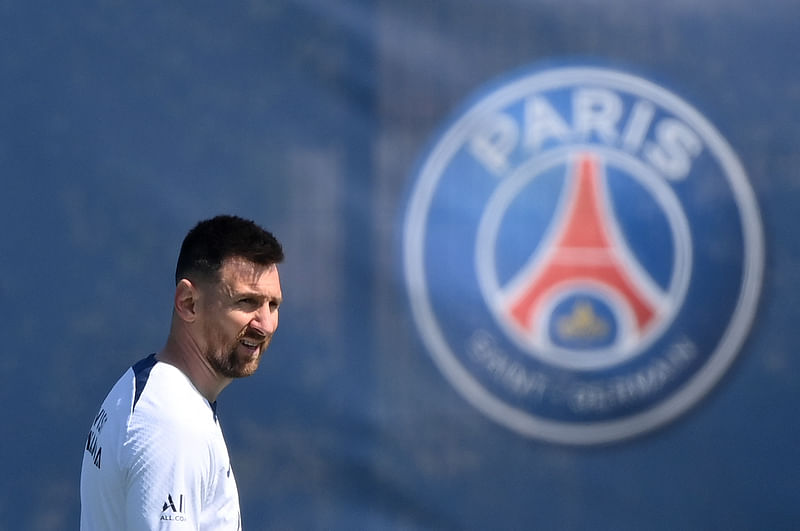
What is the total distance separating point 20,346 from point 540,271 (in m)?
1.14

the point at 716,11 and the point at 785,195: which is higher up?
the point at 716,11

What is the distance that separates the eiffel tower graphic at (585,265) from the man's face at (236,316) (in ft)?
2.85

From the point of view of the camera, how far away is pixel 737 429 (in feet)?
8.27

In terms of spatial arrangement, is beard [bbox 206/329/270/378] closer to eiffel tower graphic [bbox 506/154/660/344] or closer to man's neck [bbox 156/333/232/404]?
man's neck [bbox 156/333/232/404]

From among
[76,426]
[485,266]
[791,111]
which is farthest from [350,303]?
[791,111]

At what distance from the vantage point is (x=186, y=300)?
5.77 feet

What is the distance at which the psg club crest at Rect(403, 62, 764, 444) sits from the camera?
2.52 metres

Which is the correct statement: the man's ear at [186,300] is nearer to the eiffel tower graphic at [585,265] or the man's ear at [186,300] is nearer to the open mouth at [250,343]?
the open mouth at [250,343]

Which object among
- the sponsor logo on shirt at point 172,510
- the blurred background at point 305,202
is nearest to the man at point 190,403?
the sponsor logo on shirt at point 172,510

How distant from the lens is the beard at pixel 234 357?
1754mm

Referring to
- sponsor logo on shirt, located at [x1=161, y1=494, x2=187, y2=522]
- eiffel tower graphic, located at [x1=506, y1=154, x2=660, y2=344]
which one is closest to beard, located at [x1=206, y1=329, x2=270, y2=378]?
sponsor logo on shirt, located at [x1=161, y1=494, x2=187, y2=522]

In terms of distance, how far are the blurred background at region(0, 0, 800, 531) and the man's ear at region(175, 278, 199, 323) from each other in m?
0.81

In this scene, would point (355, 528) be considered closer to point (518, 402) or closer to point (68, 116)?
point (518, 402)

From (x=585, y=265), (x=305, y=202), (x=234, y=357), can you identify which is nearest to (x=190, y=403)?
(x=234, y=357)
